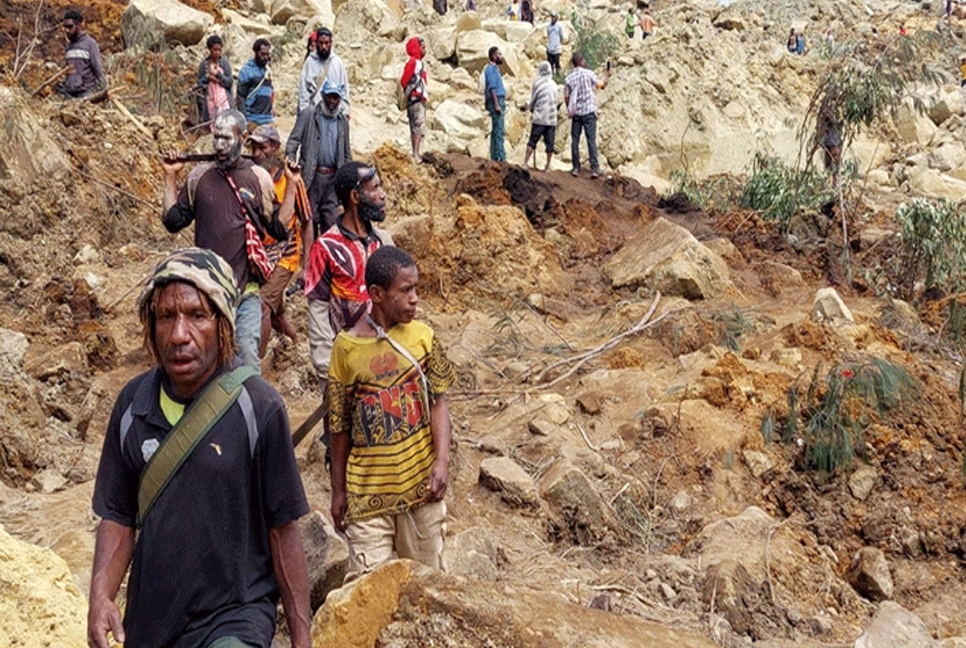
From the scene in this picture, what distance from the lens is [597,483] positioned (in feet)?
19.8

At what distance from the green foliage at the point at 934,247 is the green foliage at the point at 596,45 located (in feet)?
30.7

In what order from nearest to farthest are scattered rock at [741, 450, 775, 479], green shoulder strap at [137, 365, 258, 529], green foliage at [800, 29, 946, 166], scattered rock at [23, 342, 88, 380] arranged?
green shoulder strap at [137, 365, 258, 529]
scattered rock at [741, 450, 775, 479]
scattered rock at [23, 342, 88, 380]
green foliage at [800, 29, 946, 166]

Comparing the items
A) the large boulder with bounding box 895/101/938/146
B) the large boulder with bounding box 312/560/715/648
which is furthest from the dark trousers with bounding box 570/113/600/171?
the large boulder with bounding box 312/560/715/648

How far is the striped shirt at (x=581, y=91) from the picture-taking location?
43.9ft

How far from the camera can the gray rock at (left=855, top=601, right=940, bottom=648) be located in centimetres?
391

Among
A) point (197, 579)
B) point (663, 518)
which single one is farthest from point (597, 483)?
point (197, 579)

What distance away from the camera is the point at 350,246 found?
172 inches

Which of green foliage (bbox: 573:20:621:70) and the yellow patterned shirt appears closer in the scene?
the yellow patterned shirt

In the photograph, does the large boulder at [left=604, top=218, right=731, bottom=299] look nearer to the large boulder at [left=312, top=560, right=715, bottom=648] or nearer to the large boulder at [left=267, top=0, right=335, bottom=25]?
the large boulder at [left=312, top=560, right=715, bottom=648]

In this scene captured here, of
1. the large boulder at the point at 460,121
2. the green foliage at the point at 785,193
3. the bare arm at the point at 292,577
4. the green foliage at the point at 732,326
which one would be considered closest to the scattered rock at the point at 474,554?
the bare arm at the point at 292,577

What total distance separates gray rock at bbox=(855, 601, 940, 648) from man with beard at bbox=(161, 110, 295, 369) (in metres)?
2.76

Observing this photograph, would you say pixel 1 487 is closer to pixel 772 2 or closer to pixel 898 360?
pixel 898 360

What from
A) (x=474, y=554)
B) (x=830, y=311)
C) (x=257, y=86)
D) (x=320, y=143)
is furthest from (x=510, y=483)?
(x=257, y=86)

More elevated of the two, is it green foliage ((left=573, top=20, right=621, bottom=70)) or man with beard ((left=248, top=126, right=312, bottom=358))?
green foliage ((left=573, top=20, right=621, bottom=70))
